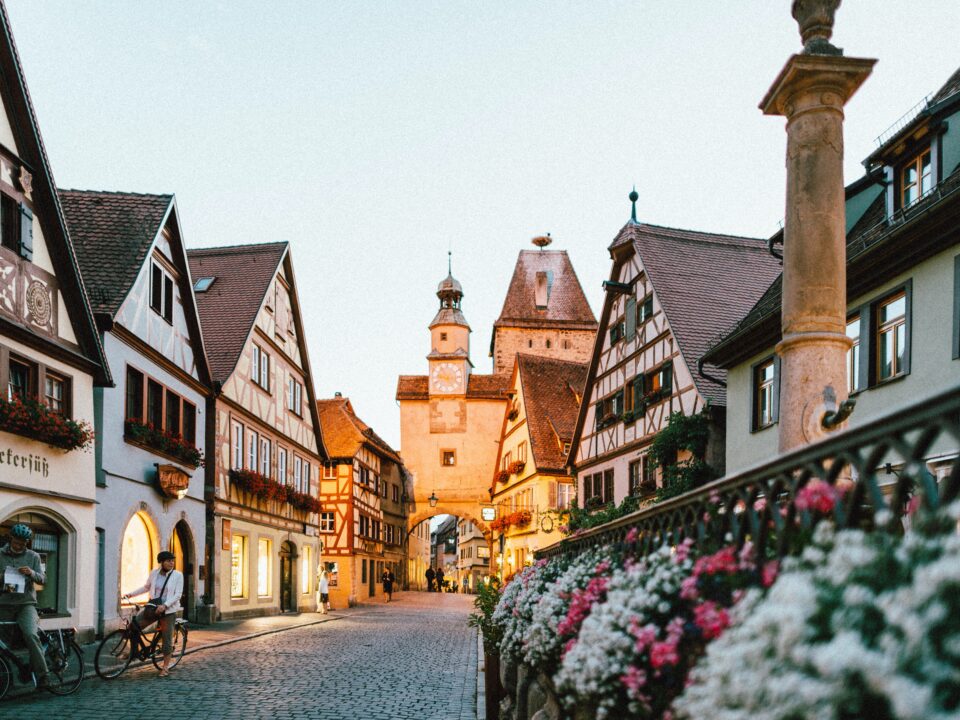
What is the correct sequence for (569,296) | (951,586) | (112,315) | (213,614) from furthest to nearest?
(569,296) < (213,614) < (112,315) < (951,586)

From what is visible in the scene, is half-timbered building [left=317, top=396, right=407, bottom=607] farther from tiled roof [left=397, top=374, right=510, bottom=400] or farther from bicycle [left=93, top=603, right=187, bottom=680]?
bicycle [left=93, top=603, right=187, bottom=680]

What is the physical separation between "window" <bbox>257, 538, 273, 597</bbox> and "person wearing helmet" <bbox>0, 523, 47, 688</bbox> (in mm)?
18016

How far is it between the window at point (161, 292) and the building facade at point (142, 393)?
2 cm

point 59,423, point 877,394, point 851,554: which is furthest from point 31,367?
point 851,554

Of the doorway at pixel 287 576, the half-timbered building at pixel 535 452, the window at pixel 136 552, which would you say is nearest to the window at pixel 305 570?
the doorway at pixel 287 576

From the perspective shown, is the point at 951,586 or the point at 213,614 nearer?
the point at 951,586

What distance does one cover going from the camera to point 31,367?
14.8 m

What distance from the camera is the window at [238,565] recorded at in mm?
25608

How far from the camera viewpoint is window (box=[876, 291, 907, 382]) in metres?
14.4

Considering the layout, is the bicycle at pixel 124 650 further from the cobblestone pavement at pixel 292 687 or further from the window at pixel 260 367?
the window at pixel 260 367

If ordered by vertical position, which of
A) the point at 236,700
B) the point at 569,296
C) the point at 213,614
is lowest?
the point at 213,614

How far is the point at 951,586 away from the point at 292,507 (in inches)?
1220

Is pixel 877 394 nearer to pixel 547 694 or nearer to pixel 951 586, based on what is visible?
pixel 547 694

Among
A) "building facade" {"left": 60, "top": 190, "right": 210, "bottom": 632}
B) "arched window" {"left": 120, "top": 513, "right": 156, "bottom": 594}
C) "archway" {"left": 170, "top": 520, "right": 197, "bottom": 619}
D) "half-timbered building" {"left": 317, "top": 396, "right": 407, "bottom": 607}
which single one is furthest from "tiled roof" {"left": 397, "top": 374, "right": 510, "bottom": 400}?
"arched window" {"left": 120, "top": 513, "right": 156, "bottom": 594}
